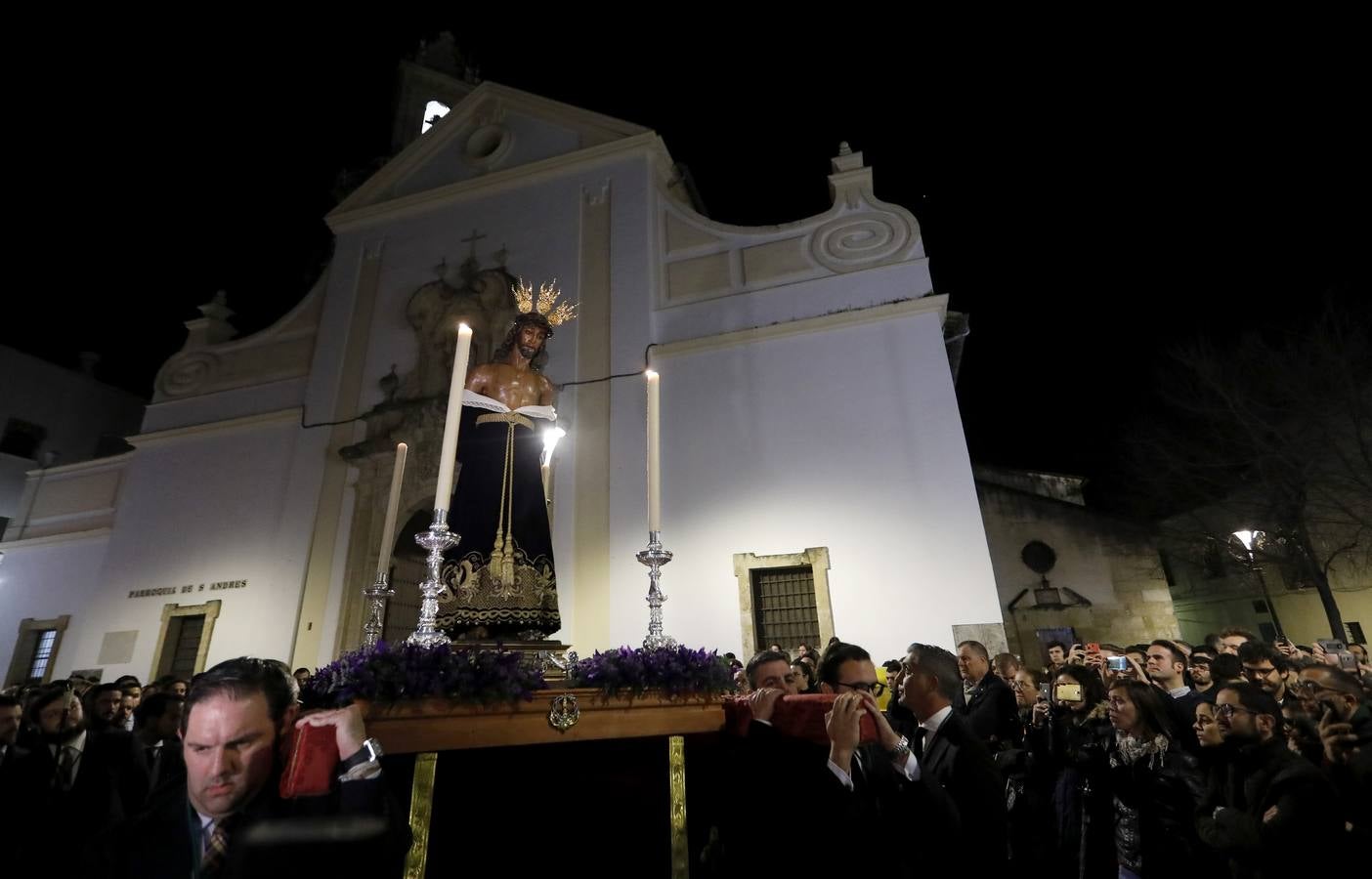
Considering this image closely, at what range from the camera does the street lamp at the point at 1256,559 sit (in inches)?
500

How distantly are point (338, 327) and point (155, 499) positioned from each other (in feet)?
14.5

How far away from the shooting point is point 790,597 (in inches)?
320

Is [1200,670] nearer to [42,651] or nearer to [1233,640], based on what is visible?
[1233,640]

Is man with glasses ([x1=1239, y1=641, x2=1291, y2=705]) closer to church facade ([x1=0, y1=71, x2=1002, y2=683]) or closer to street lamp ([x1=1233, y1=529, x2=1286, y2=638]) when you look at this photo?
church facade ([x1=0, y1=71, x2=1002, y2=683])

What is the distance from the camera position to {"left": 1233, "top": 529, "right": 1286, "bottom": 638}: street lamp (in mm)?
12695

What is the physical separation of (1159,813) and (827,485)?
208 inches

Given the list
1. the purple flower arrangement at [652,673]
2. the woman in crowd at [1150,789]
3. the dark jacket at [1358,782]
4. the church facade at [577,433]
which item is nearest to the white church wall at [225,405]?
the church facade at [577,433]

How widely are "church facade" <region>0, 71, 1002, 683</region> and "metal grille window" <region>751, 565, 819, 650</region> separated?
0.12 ft

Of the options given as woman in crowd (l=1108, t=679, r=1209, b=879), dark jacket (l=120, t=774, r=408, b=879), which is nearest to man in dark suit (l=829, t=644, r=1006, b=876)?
dark jacket (l=120, t=774, r=408, b=879)

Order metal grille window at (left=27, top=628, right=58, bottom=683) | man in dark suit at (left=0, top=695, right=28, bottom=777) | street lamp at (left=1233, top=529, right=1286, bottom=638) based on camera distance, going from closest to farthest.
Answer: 1. man in dark suit at (left=0, top=695, right=28, bottom=777)
2. metal grille window at (left=27, top=628, right=58, bottom=683)
3. street lamp at (left=1233, top=529, right=1286, bottom=638)

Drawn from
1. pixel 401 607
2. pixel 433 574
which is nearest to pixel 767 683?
pixel 433 574

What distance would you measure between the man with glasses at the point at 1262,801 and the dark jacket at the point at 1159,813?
0.18 m

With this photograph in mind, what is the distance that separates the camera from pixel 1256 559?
564 inches

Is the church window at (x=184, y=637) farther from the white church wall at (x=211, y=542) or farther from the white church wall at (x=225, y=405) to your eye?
the white church wall at (x=225, y=405)
